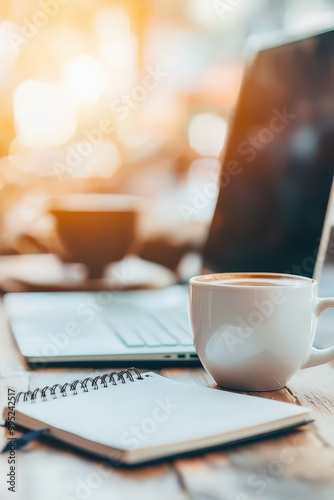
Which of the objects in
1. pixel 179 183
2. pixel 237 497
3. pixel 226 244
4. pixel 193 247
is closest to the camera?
pixel 237 497

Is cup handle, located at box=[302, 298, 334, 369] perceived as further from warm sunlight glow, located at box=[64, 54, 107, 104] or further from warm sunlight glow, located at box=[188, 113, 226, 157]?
warm sunlight glow, located at box=[64, 54, 107, 104]

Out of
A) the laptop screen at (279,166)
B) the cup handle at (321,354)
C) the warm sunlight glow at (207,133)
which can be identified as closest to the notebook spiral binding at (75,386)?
the cup handle at (321,354)

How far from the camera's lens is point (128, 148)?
7.24ft

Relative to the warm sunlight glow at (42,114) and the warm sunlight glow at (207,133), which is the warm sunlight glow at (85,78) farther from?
the warm sunlight glow at (207,133)

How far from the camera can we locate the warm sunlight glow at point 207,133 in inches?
83.7

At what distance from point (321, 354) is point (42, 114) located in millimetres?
Result: 1893

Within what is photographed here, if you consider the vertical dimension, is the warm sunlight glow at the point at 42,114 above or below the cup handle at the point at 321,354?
above

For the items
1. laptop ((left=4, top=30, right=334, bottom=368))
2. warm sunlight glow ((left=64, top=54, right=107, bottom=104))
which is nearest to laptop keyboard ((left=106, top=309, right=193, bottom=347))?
laptop ((left=4, top=30, right=334, bottom=368))

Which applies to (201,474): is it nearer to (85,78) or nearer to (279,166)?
(279,166)

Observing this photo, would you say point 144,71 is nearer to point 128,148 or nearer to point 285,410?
point 128,148

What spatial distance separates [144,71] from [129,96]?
11 centimetres

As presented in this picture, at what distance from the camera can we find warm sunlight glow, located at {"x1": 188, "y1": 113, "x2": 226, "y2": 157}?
212cm

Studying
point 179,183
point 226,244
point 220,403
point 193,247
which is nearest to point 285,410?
point 220,403

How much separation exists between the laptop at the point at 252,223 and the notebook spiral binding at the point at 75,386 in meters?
0.08
